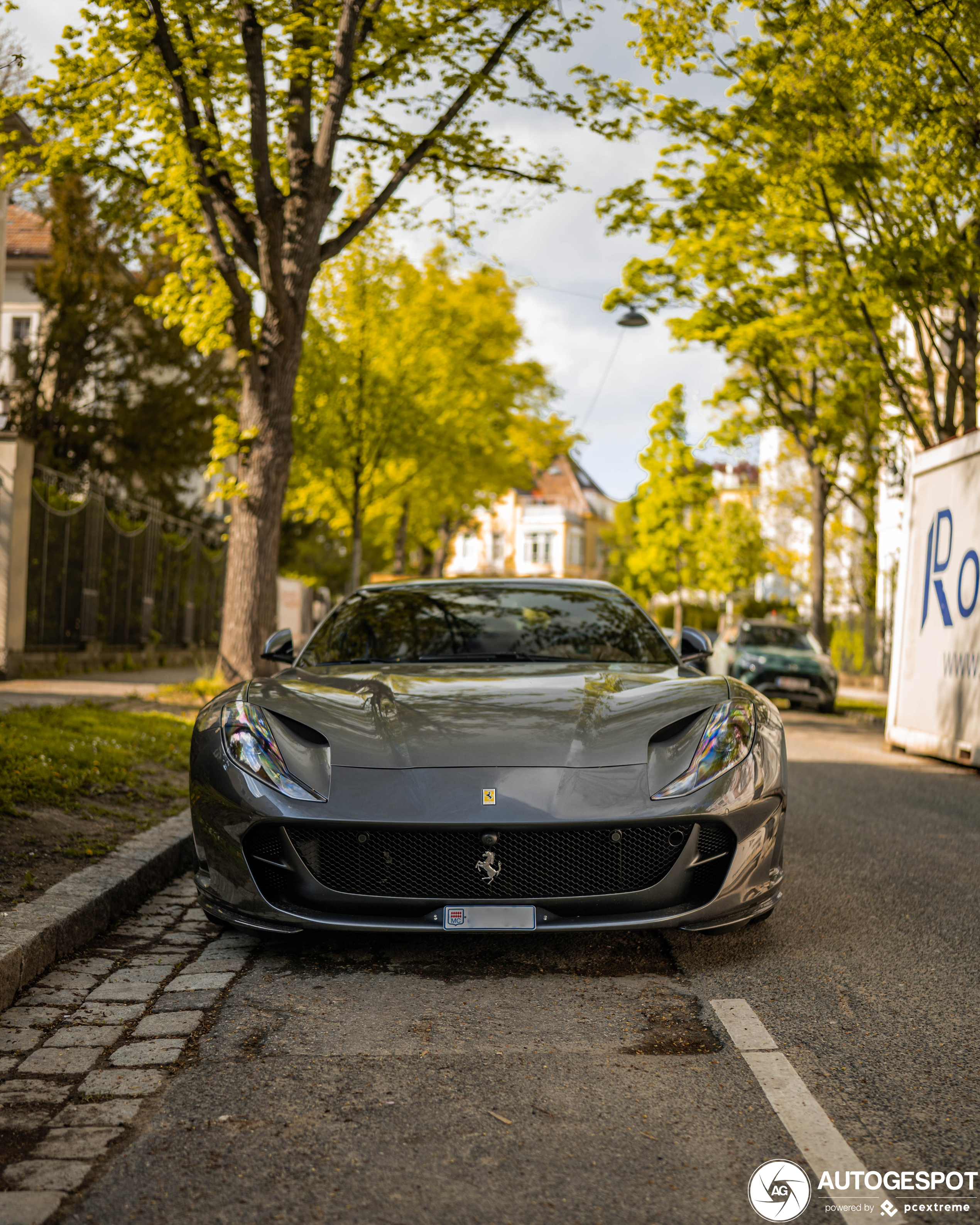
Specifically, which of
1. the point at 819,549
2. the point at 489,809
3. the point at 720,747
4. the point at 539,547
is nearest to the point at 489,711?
the point at 489,809

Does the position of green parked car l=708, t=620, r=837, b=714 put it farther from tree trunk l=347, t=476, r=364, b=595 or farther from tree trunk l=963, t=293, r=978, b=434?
tree trunk l=347, t=476, r=364, b=595

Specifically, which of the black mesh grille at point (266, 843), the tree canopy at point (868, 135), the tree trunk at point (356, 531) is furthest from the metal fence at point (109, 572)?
the black mesh grille at point (266, 843)

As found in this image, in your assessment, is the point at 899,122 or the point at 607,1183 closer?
the point at 607,1183

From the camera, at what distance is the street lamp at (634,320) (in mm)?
25297

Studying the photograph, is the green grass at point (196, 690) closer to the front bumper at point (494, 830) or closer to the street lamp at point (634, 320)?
the front bumper at point (494, 830)

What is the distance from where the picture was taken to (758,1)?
40.8 ft

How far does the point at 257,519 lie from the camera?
1149 cm

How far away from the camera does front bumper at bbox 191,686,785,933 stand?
12.0ft

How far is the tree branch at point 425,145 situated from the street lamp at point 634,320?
13501 millimetres

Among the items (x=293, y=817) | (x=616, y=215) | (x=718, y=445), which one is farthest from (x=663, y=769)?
(x=718, y=445)

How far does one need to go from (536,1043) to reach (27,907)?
1.90m

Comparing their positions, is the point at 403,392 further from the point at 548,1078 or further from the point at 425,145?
the point at 548,1078

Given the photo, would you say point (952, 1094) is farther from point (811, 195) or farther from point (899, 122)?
point (811, 195)
